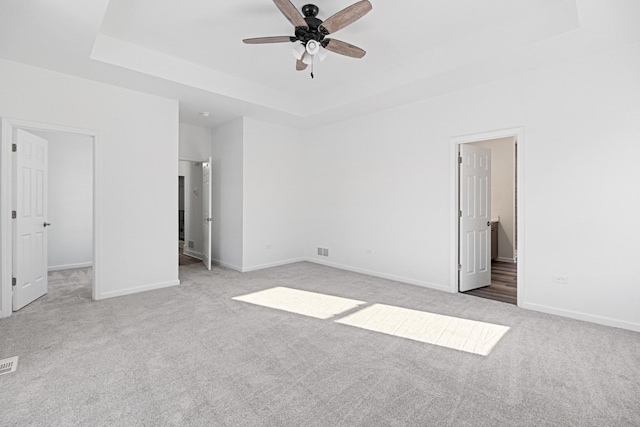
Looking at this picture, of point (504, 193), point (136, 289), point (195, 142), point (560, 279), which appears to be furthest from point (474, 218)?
point (195, 142)

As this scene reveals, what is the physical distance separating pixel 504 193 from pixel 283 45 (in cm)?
585

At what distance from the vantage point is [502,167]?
23.2 ft

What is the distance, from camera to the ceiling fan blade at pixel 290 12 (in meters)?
2.45

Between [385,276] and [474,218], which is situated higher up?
[474,218]

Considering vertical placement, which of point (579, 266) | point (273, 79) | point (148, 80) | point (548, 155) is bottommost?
point (579, 266)

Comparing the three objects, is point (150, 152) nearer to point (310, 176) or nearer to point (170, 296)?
point (170, 296)

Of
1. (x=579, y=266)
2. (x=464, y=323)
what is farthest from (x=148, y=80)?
(x=579, y=266)

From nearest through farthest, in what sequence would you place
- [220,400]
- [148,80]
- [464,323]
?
[220,400], [464,323], [148,80]

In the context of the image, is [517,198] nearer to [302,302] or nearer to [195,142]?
[302,302]

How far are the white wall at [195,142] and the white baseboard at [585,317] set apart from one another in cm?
602

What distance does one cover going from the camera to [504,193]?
704 centimetres

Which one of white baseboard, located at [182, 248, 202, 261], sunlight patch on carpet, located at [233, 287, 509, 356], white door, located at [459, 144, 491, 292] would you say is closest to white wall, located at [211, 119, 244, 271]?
white baseboard, located at [182, 248, 202, 261]

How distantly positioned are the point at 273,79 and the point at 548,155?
12.3 ft

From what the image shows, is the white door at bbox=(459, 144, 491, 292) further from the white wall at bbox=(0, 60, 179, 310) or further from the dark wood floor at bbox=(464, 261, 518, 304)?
the white wall at bbox=(0, 60, 179, 310)
